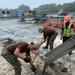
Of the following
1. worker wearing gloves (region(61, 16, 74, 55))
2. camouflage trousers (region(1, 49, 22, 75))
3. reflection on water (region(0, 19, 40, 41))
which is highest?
worker wearing gloves (region(61, 16, 74, 55))

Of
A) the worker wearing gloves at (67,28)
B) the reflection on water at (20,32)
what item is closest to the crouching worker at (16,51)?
the worker wearing gloves at (67,28)

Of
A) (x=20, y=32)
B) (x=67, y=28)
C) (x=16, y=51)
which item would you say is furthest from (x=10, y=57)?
(x=20, y=32)

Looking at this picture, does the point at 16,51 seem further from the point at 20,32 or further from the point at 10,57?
the point at 20,32

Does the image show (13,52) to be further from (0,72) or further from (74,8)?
(74,8)

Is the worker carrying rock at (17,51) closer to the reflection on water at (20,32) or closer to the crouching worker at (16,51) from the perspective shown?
the crouching worker at (16,51)

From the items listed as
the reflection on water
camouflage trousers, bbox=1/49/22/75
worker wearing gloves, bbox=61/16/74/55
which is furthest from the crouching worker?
the reflection on water

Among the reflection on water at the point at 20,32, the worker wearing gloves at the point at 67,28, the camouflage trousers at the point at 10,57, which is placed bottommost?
the reflection on water at the point at 20,32

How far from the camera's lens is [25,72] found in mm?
7352

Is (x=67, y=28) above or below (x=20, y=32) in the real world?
above

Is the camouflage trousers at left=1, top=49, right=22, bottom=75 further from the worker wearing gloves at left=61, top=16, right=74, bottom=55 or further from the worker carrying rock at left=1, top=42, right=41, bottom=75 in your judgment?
the worker wearing gloves at left=61, top=16, right=74, bottom=55

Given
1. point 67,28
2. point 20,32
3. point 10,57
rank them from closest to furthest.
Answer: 1. point 10,57
2. point 67,28
3. point 20,32

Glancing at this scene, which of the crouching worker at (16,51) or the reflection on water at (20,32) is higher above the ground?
the crouching worker at (16,51)

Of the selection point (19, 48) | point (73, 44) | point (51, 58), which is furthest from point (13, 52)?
point (73, 44)

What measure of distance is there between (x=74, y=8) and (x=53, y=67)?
58888 mm
